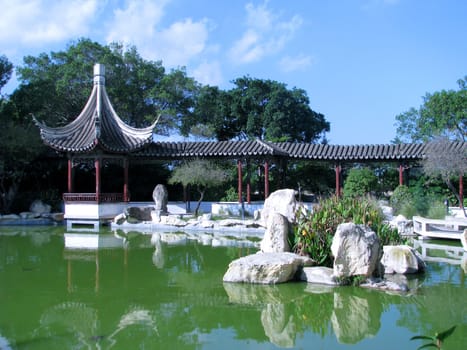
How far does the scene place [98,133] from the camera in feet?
53.0

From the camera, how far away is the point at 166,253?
1008cm

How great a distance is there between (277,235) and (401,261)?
1931mm

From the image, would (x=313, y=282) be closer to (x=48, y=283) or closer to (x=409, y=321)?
(x=409, y=321)

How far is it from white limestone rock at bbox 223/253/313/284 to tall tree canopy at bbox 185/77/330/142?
21.2 metres

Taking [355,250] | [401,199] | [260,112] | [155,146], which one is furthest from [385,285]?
[260,112]

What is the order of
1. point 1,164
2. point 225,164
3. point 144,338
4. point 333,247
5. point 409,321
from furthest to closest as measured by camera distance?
point 225,164, point 1,164, point 333,247, point 409,321, point 144,338

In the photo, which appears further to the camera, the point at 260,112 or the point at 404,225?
the point at 260,112

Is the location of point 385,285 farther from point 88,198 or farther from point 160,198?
point 88,198

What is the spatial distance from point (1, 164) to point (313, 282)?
1375 cm

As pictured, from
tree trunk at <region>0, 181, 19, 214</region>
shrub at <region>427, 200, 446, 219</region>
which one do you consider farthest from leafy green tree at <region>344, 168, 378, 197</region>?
tree trunk at <region>0, 181, 19, 214</region>

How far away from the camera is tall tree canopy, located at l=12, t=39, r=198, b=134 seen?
70.9ft

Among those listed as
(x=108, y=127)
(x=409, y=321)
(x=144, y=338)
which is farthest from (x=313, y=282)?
(x=108, y=127)

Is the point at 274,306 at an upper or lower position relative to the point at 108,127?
lower

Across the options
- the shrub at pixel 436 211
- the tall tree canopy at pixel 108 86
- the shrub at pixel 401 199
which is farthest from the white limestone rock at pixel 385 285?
the tall tree canopy at pixel 108 86
